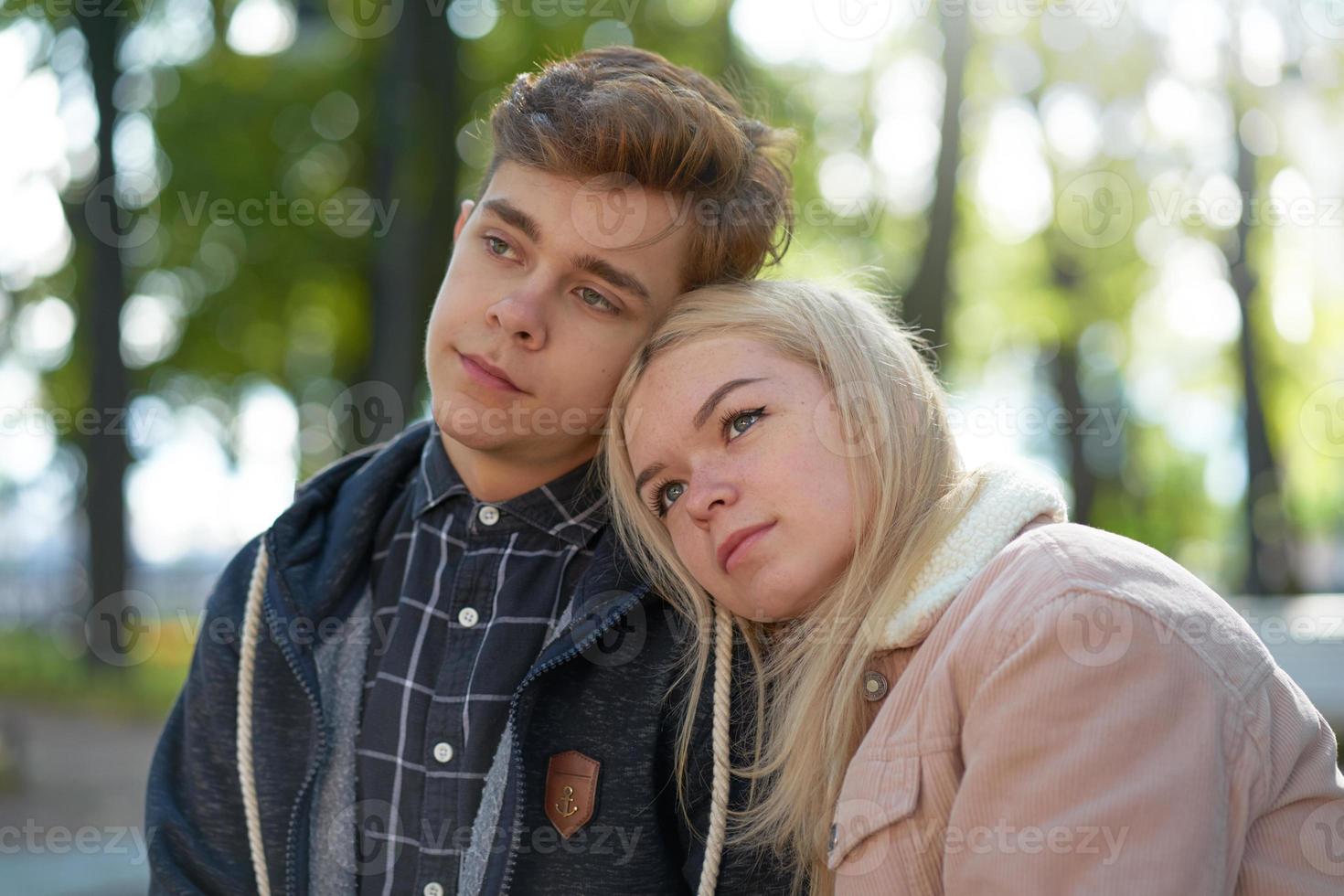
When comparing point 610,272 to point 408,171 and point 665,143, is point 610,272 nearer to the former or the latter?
point 665,143

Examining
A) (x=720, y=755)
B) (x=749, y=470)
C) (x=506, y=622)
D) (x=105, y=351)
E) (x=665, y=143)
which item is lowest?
(x=105, y=351)

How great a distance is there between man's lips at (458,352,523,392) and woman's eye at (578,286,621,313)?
9.8 inches

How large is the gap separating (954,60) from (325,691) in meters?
8.15

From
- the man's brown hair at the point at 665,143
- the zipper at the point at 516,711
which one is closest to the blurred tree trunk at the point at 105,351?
the man's brown hair at the point at 665,143

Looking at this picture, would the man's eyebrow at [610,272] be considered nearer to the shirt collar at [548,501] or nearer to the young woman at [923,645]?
the young woman at [923,645]

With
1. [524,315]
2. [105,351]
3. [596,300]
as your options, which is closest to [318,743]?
[524,315]

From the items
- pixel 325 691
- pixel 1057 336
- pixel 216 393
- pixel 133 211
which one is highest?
pixel 325 691

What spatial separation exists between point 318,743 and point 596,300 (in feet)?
3.76

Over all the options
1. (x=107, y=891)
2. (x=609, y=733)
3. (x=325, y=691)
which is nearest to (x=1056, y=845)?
(x=609, y=733)

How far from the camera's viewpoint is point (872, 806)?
204cm

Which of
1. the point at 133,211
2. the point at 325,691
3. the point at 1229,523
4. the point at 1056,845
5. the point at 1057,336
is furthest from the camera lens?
the point at 1229,523

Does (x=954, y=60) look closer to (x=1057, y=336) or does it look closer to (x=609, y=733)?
(x=1057, y=336)

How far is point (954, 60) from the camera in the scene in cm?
944

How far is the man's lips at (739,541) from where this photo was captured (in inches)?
92.6
